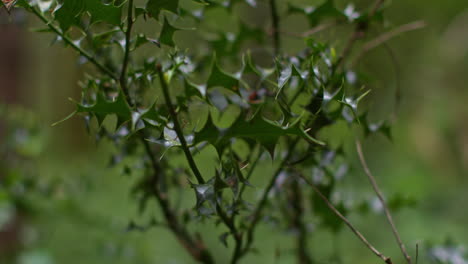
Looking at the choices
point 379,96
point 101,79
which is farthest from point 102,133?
point 379,96

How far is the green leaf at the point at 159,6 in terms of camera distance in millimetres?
589

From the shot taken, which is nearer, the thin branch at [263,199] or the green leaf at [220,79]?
the green leaf at [220,79]

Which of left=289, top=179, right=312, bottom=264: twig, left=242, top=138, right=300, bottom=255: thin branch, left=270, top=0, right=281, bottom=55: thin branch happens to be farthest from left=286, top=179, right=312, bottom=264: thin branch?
left=270, top=0, right=281, bottom=55: thin branch

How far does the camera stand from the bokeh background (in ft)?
4.98

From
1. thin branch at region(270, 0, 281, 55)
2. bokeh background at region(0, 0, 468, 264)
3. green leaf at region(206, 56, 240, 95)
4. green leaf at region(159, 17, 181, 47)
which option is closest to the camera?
green leaf at region(206, 56, 240, 95)

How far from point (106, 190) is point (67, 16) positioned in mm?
2435

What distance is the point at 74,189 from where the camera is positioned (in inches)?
64.0

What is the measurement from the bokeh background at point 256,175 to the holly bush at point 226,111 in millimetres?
110

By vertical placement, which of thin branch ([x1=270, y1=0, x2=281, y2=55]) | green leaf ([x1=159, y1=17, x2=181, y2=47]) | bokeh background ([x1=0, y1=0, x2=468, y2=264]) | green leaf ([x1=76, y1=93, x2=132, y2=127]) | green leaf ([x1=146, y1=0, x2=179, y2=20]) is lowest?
bokeh background ([x1=0, y1=0, x2=468, y2=264])

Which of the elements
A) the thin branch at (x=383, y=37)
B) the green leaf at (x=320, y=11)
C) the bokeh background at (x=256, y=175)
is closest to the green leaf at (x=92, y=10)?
the bokeh background at (x=256, y=175)

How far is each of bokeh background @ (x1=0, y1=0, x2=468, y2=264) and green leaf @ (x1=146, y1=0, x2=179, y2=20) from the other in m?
0.35

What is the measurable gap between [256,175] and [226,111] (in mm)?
1069

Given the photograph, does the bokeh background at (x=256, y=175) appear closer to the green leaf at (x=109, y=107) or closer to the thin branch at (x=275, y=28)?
the thin branch at (x=275, y=28)

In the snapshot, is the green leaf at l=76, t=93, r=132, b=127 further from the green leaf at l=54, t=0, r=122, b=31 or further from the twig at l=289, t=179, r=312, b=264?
the twig at l=289, t=179, r=312, b=264
